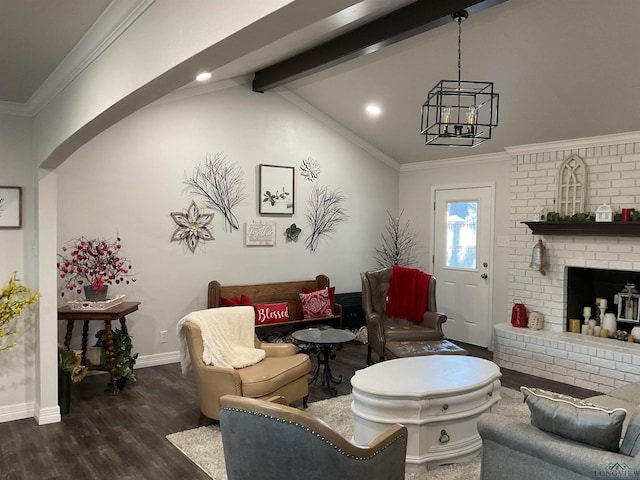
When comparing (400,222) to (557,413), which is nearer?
(557,413)

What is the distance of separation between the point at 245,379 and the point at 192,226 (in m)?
2.34

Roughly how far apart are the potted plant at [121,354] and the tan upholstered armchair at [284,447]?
271 cm

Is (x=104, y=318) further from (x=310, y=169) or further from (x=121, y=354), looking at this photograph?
(x=310, y=169)

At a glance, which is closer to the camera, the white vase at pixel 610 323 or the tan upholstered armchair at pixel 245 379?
the tan upholstered armchair at pixel 245 379

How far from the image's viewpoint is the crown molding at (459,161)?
6000 mm

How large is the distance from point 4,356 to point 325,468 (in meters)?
3.04

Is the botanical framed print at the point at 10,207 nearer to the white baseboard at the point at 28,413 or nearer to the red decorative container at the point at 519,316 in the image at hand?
the white baseboard at the point at 28,413

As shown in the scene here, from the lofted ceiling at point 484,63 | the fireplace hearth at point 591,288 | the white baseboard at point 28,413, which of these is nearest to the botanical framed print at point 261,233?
the lofted ceiling at point 484,63

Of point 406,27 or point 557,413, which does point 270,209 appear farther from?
point 557,413

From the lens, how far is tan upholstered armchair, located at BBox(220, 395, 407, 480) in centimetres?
193

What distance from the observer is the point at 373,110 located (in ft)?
19.4

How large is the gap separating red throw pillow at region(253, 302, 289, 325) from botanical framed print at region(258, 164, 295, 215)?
109 cm

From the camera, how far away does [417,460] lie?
3102 millimetres

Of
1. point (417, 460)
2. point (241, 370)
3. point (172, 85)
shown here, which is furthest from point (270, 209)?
point (172, 85)
